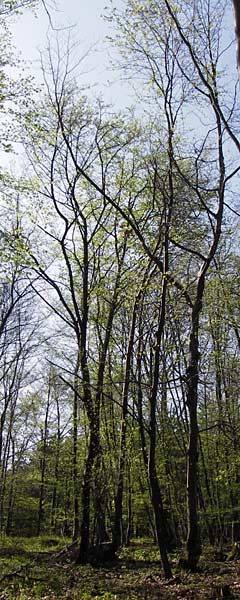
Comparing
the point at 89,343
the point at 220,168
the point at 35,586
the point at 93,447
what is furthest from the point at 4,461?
the point at 220,168

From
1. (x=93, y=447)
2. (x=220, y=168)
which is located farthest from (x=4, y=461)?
(x=220, y=168)

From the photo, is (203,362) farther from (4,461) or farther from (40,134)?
(4,461)

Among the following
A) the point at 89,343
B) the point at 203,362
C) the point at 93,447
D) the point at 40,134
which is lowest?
the point at 93,447

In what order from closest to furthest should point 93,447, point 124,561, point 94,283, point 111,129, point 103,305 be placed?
point 93,447 → point 124,561 → point 111,129 → point 94,283 → point 103,305

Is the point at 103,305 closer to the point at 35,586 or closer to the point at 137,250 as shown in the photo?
the point at 137,250

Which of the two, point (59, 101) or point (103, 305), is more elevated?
point (59, 101)

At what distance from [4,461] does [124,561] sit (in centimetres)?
1668

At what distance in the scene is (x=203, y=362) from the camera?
15336mm

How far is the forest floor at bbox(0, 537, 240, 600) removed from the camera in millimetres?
8039

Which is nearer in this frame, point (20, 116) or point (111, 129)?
point (20, 116)

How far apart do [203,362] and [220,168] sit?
6.42 meters

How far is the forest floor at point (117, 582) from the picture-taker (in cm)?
804

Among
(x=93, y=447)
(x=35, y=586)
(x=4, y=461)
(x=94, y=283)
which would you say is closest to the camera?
(x=35, y=586)

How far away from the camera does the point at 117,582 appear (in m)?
9.87
